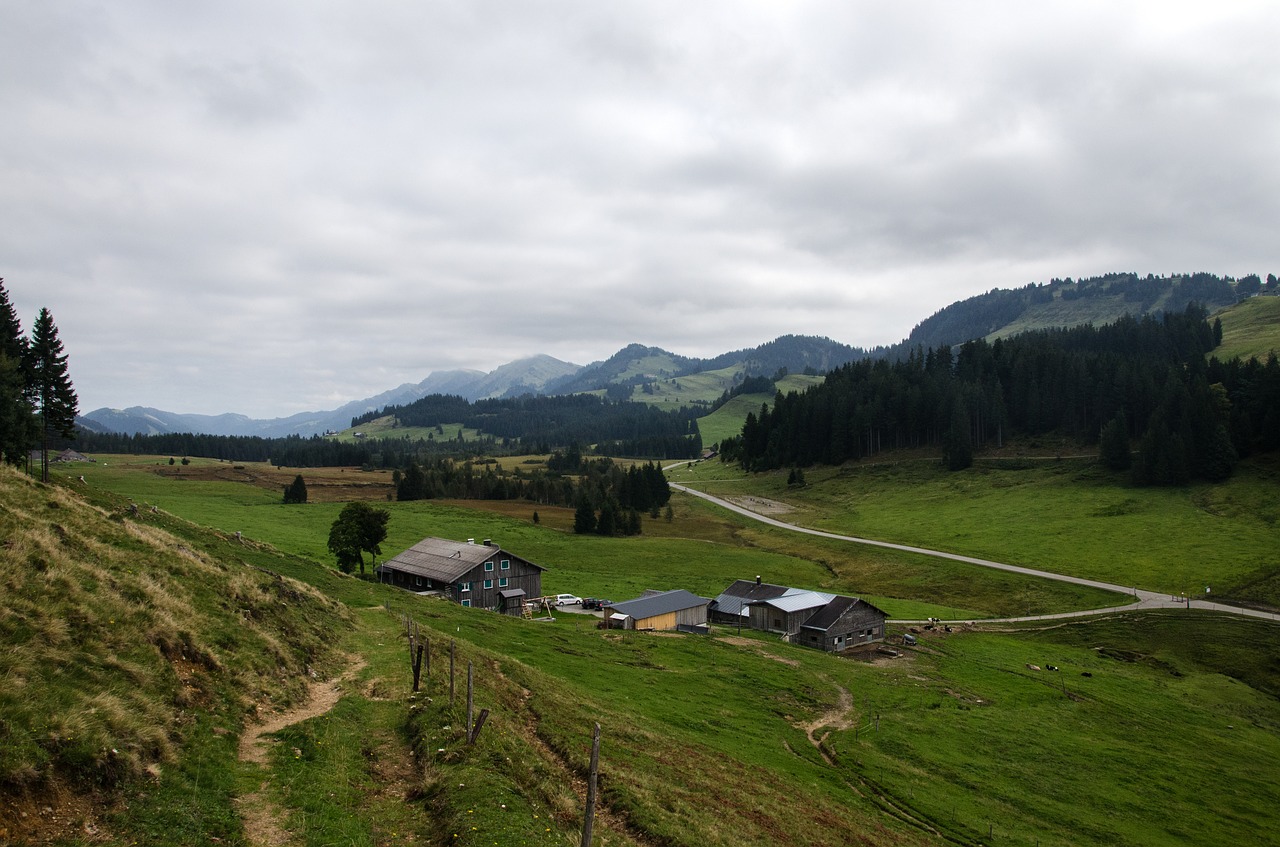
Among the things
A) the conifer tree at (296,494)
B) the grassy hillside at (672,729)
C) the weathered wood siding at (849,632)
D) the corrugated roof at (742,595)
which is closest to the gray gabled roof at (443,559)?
the grassy hillside at (672,729)

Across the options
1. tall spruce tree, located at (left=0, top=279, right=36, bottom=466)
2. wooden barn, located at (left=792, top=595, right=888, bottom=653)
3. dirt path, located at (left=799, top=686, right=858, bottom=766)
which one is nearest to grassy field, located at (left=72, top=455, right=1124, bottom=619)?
wooden barn, located at (left=792, top=595, right=888, bottom=653)

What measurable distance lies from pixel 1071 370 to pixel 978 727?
14836cm

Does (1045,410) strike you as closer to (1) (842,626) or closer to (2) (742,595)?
(2) (742,595)

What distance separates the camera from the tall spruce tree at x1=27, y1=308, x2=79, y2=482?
203ft

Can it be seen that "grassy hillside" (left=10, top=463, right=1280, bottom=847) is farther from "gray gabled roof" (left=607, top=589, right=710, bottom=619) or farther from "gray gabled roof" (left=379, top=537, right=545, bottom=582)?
"gray gabled roof" (left=379, top=537, right=545, bottom=582)

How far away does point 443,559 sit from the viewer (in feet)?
234

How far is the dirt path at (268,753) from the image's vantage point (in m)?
13.3

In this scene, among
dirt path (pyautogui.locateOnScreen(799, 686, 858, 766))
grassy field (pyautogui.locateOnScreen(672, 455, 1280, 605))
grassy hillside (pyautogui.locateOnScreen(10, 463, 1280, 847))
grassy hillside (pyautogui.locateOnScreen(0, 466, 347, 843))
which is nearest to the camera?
grassy hillside (pyautogui.locateOnScreen(0, 466, 347, 843))

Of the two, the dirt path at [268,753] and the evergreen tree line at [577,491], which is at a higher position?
the dirt path at [268,753]

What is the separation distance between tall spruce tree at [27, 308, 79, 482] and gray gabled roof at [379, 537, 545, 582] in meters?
34.0

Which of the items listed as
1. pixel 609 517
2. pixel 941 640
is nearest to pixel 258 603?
pixel 941 640

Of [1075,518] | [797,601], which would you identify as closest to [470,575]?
[797,601]

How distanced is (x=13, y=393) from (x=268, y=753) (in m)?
56.9

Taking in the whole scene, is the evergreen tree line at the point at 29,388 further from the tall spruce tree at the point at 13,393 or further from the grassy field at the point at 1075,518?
the grassy field at the point at 1075,518
